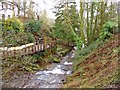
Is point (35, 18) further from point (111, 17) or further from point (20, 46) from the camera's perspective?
point (111, 17)

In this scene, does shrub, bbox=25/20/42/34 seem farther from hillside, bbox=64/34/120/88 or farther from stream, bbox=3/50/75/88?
hillside, bbox=64/34/120/88

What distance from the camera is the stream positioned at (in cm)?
194

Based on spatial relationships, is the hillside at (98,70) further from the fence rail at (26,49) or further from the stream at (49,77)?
the fence rail at (26,49)

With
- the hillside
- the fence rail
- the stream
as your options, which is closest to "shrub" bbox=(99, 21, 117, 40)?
the hillside

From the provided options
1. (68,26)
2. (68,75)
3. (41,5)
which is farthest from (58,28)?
(68,75)

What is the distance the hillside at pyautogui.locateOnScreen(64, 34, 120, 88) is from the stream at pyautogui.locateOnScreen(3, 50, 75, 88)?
7 centimetres

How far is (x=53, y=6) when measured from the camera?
6.52 feet

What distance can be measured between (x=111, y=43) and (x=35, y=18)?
25.7 inches

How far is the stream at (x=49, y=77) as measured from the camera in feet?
6.37

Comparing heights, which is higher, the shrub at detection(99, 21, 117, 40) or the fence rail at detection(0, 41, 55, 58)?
the shrub at detection(99, 21, 117, 40)

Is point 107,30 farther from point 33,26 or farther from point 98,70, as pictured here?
point 33,26

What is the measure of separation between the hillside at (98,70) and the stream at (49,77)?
0.07 m

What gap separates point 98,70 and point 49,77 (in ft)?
1.29

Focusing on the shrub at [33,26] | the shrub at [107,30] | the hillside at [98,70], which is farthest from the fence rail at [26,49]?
the shrub at [107,30]
